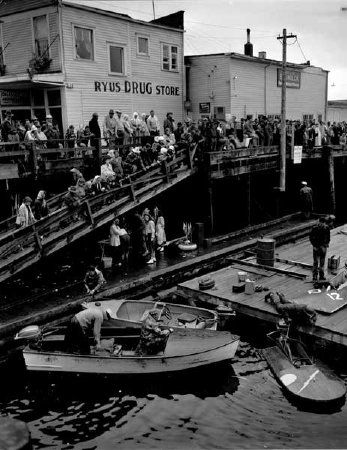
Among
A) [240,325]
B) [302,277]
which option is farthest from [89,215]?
[302,277]

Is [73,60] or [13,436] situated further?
[73,60]

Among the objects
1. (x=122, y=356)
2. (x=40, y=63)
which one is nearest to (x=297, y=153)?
(x=40, y=63)

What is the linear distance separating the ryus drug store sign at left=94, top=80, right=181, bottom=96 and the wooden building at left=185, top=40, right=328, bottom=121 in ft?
6.62

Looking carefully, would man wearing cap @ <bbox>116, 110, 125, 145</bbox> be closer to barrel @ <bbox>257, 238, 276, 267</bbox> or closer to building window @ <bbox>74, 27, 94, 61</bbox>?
building window @ <bbox>74, 27, 94, 61</bbox>

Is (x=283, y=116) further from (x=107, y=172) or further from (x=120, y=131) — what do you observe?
(x=107, y=172)

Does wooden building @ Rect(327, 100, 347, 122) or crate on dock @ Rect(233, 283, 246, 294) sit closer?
crate on dock @ Rect(233, 283, 246, 294)

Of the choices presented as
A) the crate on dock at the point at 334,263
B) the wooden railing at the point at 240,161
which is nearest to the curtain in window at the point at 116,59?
the wooden railing at the point at 240,161

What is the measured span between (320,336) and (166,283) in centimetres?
550

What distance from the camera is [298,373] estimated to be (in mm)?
10375

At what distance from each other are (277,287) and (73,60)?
1443 centimetres

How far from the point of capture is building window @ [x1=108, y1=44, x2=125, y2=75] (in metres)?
23.5

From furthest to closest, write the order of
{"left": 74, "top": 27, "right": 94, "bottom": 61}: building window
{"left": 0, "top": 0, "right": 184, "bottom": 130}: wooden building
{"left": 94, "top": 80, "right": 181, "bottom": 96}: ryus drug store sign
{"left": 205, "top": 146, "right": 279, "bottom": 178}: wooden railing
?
{"left": 94, "top": 80, "right": 181, "bottom": 96}: ryus drug store sign
{"left": 74, "top": 27, "right": 94, "bottom": 61}: building window
{"left": 0, "top": 0, "right": 184, "bottom": 130}: wooden building
{"left": 205, "top": 146, "right": 279, "bottom": 178}: wooden railing

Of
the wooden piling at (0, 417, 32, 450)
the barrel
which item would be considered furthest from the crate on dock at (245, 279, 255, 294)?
the wooden piling at (0, 417, 32, 450)

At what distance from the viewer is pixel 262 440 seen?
8695 millimetres
